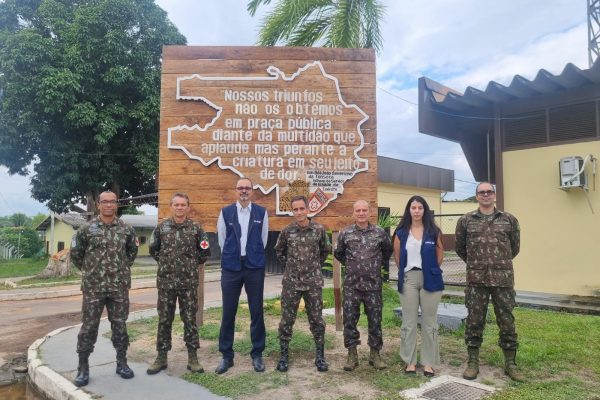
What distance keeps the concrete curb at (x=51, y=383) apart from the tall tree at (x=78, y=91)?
13.0 metres

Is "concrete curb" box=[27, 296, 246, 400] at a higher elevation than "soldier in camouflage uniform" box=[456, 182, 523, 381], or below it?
below

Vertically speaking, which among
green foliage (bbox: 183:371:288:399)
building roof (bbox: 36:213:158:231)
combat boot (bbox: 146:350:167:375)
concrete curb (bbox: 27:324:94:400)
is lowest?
concrete curb (bbox: 27:324:94:400)

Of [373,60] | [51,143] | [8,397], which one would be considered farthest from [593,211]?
[51,143]

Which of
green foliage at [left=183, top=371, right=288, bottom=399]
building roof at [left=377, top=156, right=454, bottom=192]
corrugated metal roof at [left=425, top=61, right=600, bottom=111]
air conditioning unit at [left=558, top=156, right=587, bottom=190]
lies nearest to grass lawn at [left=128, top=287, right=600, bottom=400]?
green foliage at [left=183, top=371, right=288, bottom=399]

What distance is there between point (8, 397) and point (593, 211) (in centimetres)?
867

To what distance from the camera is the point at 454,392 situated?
154 inches

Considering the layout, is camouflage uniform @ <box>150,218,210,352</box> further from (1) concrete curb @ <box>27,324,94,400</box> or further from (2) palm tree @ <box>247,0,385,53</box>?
(2) palm tree @ <box>247,0,385,53</box>

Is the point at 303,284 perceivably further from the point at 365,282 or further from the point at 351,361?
the point at 351,361

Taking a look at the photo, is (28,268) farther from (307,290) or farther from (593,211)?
(593,211)

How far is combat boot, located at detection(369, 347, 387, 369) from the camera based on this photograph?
441 centimetres

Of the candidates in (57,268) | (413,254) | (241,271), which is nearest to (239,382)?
(241,271)

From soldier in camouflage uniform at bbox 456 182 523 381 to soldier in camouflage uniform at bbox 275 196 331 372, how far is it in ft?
4.55

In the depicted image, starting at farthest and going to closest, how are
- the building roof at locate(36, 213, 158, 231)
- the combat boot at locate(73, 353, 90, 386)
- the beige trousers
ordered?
the building roof at locate(36, 213, 158, 231) → the beige trousers → the combat boot at locate(73, 353, 90, 386)

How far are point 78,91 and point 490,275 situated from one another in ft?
52.4
